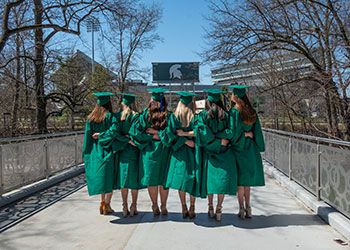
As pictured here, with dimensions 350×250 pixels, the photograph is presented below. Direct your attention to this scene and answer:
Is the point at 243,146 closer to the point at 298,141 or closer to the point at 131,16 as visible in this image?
the point at 298,141

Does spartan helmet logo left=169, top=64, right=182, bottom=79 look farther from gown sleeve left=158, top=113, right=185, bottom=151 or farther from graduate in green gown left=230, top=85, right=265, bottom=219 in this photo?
gown sleeve left=158, top=113, right=185, bottom=151

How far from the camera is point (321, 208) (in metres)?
5.21

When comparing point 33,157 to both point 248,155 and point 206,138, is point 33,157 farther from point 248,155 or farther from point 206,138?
point 248,155

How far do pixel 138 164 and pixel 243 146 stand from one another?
4.88ft

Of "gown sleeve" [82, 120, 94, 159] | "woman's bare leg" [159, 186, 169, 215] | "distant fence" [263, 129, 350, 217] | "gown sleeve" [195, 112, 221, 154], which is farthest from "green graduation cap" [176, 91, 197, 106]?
"distant fence" [263, 129, 350, 217]

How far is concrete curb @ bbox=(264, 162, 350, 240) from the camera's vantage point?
4418 millimetres

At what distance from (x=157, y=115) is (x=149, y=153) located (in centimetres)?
53

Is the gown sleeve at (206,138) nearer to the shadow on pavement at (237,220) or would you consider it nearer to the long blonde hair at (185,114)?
the long blonde hair at (185,114)

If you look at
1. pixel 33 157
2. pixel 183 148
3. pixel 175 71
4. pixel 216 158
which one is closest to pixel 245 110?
pixel 216 158

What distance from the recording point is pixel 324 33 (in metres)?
10.3

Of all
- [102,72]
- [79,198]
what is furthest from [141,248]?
[102,72]

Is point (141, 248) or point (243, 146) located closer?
point (141, 248)

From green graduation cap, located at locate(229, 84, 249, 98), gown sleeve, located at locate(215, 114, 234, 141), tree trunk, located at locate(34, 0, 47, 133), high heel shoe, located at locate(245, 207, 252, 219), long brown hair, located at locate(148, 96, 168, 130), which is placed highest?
tree trunk, located at locate(34, 0, 47, 133)

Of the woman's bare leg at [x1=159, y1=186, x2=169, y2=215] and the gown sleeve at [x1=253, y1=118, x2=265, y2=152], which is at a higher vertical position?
the gown sleeve at [x1=253, y1=118, x2=265, y2=152]
